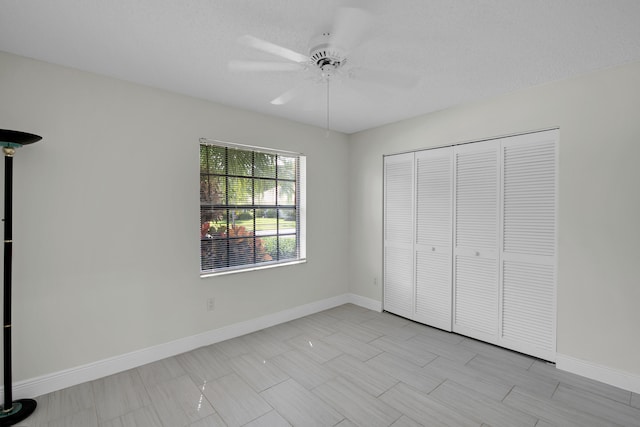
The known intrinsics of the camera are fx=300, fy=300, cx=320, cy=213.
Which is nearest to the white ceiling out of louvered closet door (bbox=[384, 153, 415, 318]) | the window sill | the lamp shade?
the lamp shade

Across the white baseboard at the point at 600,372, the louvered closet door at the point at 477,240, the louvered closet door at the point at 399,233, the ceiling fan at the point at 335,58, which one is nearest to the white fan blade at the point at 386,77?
the ceiling fan at the point at 335,58

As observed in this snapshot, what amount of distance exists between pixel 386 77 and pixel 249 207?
1996 mm

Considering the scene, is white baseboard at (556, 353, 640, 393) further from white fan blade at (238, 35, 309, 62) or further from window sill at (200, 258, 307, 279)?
white fan blade at (238, 35, 309, 62)

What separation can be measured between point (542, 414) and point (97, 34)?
12.7 ft

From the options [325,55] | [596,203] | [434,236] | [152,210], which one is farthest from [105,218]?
[596,203]

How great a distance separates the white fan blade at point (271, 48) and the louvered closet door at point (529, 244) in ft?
7.15

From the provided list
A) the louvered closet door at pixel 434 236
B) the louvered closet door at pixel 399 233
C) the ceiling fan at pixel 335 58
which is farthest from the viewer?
the louvered closet door at pixel 399 233

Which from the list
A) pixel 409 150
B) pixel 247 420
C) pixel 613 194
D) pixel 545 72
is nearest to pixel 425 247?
pixel 409 150

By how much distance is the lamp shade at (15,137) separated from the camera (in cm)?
186

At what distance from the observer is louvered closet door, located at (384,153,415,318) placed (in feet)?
12.3

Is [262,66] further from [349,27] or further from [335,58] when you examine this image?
[349,27]

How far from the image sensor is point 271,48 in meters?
2.08

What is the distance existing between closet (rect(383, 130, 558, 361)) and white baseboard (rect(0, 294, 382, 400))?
0.87m

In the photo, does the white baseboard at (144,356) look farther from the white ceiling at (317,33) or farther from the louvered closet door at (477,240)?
the white ceiling at (317,33)
